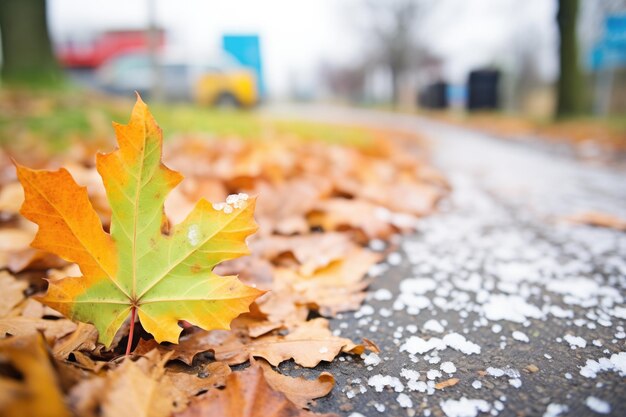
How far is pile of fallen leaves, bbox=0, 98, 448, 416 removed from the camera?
0.45m

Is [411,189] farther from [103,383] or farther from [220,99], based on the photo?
[220,99]

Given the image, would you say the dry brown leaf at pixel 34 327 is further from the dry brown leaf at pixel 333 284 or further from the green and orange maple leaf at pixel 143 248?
the dry brown leaf at pixel 333 284

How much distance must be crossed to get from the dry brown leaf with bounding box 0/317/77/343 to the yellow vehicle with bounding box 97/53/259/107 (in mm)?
8703

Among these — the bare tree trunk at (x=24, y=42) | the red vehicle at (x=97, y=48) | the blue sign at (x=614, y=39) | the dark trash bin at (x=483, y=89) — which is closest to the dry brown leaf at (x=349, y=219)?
the bare tree trunk at (x=24, y=42)

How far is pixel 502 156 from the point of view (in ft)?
12.4

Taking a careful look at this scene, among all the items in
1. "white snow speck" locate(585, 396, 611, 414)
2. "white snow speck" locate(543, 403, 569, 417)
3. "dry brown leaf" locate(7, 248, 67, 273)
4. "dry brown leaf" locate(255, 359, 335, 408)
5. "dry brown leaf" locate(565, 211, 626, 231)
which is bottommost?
"dry brown leaf" locate(565, 211, 626, 231)

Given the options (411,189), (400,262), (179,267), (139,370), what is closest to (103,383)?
(139,370)

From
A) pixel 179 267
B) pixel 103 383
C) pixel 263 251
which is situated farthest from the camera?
pixel 263 251

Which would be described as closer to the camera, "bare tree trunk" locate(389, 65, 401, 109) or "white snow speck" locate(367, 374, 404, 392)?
"white snow speck" locate(367, 374, 404, 392)

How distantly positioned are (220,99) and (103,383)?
9210mm

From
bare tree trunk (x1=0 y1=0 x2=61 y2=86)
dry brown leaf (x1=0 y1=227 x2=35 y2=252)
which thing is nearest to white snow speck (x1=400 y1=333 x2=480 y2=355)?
dry brown leaf (x1=0 y1=227 x2=35 y2=252)

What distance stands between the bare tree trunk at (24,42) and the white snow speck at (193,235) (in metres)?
4.38

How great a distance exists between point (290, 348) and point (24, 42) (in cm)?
486

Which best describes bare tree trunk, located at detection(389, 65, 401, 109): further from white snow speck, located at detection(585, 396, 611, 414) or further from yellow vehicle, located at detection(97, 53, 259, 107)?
white snow speck, located at detection(585, 396, 611, 414)
